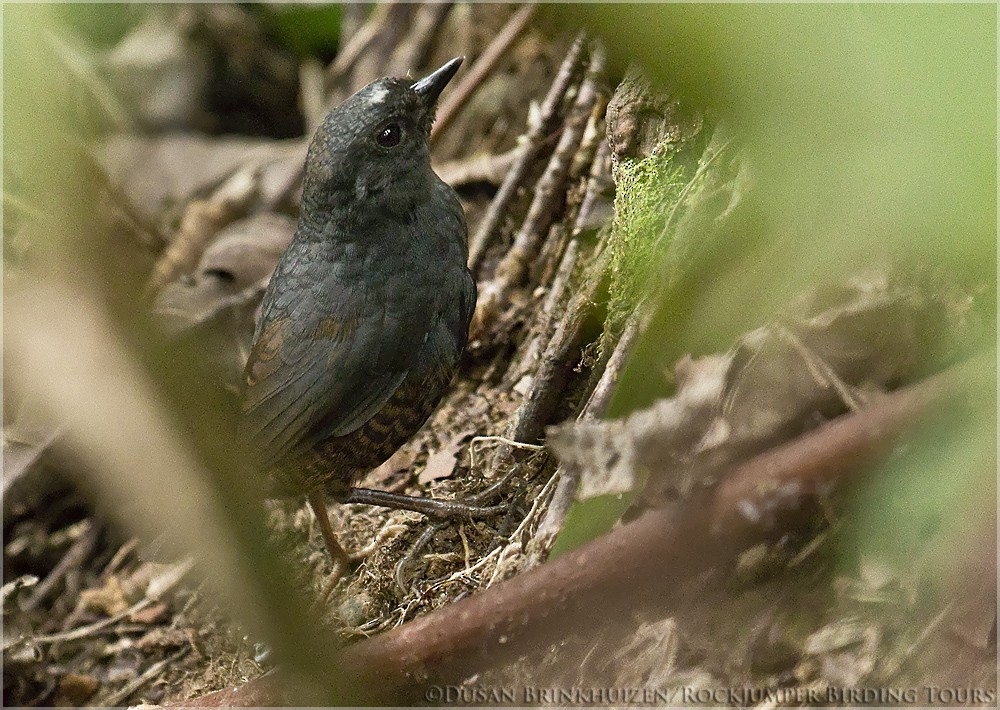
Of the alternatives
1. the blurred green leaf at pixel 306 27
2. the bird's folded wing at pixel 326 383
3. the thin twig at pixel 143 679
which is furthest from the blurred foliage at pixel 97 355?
the blurred green leaf at pixel 306 27

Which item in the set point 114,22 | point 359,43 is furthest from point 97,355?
point 114,22

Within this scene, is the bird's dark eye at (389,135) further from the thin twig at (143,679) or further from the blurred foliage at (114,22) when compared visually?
the blurred foliage at (114,22)

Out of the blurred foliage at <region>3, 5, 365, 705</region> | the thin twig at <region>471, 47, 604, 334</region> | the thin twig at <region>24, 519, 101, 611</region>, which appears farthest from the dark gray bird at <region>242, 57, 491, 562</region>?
the blurred foliage at <region>3, 5, 365, 705</region>

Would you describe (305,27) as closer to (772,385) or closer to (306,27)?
(306,27)

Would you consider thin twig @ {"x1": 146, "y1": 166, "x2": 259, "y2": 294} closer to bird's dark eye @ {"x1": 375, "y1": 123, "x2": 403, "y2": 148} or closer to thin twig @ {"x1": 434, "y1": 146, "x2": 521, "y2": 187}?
thin twig @ {"x1": 434, "y1": 146, "x2": 521, "y2": 187}

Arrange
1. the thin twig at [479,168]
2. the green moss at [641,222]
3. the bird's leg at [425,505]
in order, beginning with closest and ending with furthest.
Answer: the green moss at [641,222]
the bird's leg at [425,505]
the thin twig at [479,168]

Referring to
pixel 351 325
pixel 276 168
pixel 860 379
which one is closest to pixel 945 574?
pixel 860 379
